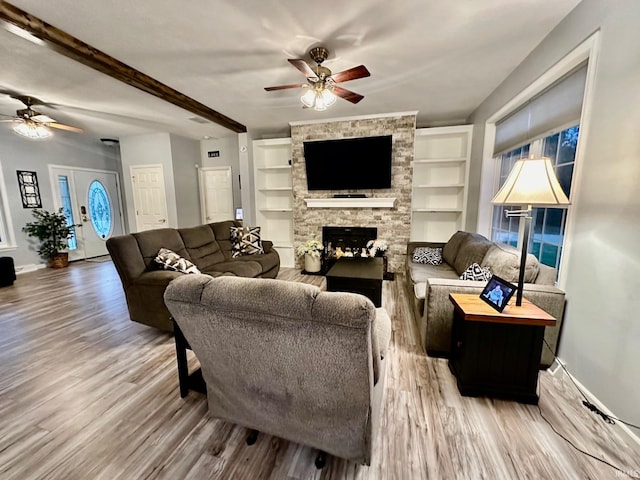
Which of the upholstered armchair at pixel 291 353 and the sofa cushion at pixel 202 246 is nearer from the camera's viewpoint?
the upholstered armchair at pixel 291 353

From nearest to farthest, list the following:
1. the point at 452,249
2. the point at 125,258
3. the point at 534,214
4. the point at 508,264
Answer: the point at 508,264 < the point at 125,258 < the point at 534,214 < the point at 452,249

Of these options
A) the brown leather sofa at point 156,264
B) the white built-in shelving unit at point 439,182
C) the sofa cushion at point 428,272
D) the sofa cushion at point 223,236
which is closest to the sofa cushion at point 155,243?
the brown leather sofa at point 156,264

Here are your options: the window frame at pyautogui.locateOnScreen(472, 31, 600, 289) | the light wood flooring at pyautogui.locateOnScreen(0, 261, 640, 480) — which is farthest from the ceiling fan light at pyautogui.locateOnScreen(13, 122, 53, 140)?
the window frame at pyautogui.locateOnScreen(472, 31, 600, 289)

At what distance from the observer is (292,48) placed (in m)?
2.42

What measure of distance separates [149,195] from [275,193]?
9.38 ft

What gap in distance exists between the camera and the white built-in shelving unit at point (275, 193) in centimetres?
520

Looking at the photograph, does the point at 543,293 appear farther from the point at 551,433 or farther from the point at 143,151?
the point at 143,151

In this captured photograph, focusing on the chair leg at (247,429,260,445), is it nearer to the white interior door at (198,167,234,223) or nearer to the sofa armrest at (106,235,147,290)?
the sofa armrest at (106,235,147,290)

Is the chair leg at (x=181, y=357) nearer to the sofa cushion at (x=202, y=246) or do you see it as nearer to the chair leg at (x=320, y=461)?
the chair leg at (x=320, y=461)

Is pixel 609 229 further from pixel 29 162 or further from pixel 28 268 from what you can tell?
pixel 29 162

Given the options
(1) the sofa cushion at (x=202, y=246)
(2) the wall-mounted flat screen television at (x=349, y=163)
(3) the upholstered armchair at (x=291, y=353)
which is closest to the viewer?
(3) the upholstered armchair at (x=291, y=353)

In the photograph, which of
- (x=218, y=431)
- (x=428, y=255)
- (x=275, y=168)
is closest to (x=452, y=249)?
(x=428, y=255)

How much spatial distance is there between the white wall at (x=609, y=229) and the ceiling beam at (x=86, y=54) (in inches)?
157

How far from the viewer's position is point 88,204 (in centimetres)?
605
